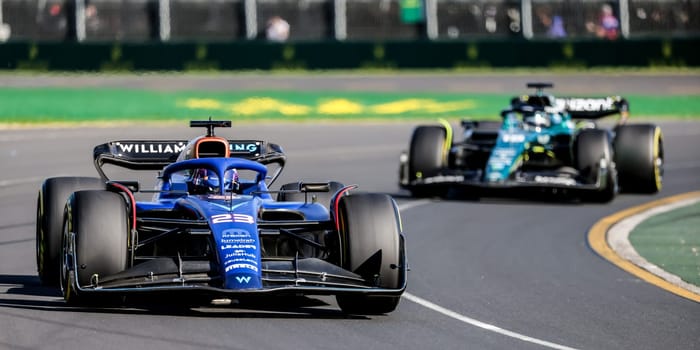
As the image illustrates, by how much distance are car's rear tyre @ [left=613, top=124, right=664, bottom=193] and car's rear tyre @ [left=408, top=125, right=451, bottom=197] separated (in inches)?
102

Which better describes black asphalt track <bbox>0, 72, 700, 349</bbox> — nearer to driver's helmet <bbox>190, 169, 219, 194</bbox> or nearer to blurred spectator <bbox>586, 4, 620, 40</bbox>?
driver's helmet <bbox>190, 169, 219, 194</bbox>

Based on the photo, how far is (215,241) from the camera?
10281 millimetres

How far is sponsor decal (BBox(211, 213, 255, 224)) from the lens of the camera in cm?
1053

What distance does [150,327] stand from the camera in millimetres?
9797

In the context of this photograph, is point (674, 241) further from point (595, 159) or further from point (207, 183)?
point (207, 183)

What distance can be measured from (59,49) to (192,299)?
106 feet

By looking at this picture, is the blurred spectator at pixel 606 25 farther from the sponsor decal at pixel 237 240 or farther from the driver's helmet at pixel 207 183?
the sponsor decal at pixel 237 240

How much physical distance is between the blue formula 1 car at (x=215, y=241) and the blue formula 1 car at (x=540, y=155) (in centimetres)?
753

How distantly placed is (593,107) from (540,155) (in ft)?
6.11

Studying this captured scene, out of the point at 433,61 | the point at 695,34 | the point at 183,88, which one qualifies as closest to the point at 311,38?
the point at 433,61

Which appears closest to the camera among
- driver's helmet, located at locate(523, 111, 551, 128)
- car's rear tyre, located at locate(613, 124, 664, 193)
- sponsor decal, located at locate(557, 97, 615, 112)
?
driver's helmet, located at locate(523, 111, 551, 128)

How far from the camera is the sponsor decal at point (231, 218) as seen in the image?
1053cm

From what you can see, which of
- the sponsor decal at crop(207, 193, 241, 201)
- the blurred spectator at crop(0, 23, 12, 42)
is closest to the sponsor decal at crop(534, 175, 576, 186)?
the sponsor decal at crop(207, 193, 241, 201)

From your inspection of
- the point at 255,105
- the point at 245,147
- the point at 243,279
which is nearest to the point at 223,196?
the point at 243,279
